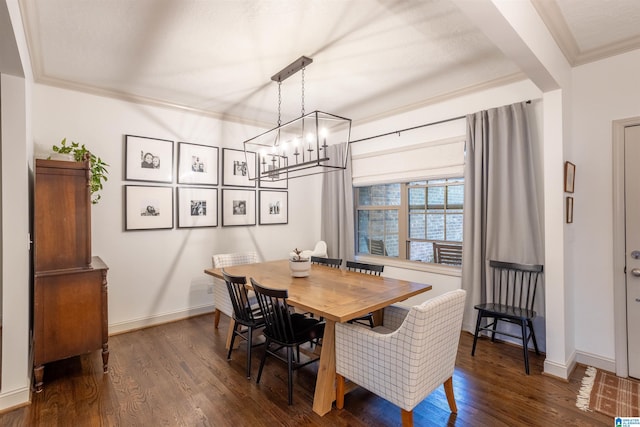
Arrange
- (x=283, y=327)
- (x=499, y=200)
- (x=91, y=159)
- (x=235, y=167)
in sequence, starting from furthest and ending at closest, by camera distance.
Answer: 1. (x=235, y=167)
2. (x=499, y=200)
3. (x=91, y=159)
4. (x=283, y=327)

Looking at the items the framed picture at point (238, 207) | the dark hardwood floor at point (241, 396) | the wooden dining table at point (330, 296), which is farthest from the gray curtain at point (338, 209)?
the dark hardwood floor at point (241, 396)

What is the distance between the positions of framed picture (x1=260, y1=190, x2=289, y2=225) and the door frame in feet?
12.9

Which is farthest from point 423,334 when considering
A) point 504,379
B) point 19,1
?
point 19,1

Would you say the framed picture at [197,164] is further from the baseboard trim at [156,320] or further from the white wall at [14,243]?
the white wall at [14,243]

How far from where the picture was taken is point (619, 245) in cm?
267

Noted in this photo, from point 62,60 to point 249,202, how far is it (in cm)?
258

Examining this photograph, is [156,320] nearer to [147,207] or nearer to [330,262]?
[147,207]

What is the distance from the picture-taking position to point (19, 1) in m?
2.05

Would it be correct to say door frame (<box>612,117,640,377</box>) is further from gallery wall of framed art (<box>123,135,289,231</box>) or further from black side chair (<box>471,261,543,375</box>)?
gallery wall of framed art (<box>123,135,289,231</box>)

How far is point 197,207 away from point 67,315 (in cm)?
192

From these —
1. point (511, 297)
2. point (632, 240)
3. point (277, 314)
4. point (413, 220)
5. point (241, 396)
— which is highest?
point (413, 220)

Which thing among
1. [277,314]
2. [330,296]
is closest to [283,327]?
[277,314]

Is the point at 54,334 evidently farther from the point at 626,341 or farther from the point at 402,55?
the point at 626,341

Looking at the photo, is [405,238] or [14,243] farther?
[405,238]
